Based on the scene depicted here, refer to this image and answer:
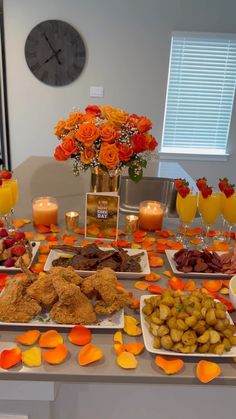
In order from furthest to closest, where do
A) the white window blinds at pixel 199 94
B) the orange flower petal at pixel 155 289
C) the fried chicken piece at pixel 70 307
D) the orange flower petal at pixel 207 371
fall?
the white window blinds at pixel 199 94
the orange flower petal at pixel 155 289
the fried chicken piece at pixel 70 307
the orange flower petal at pixel 207 371

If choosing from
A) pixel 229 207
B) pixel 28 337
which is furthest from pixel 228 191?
pixel 28 337

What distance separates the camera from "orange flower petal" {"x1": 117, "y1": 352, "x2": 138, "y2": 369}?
2.53 feet

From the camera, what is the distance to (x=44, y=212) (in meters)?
1.49

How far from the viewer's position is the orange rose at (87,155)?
4.49 ft

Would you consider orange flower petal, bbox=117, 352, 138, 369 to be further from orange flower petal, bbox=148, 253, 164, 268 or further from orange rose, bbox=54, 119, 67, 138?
orange rose, bbox=54, 119, 67, 138

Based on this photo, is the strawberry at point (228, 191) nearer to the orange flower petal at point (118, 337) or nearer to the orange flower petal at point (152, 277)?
the orange flower petal at point (152, 277)

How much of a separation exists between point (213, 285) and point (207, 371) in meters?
0.37

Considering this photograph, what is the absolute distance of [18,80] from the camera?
3.78 meters

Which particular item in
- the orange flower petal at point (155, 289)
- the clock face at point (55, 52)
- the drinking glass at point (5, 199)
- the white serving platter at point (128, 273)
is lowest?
the orange flower petal at point (155, 289)

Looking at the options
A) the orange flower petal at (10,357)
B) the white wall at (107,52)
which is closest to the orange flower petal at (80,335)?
the orange flower petal at (10,357)

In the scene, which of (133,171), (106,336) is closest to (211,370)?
(106,336)

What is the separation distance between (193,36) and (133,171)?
9.60ft

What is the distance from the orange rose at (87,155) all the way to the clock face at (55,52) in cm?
271

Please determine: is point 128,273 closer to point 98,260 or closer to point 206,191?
point 98,260
